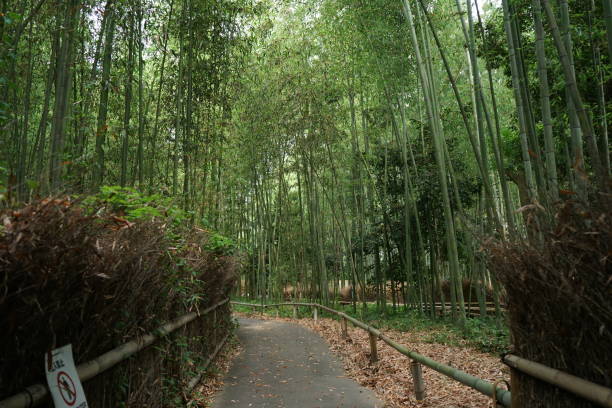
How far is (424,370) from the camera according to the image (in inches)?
187

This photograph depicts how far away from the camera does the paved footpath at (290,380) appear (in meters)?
3.87

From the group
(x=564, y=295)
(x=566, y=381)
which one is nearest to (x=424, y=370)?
(x=566, y=381)

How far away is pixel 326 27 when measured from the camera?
855 cm

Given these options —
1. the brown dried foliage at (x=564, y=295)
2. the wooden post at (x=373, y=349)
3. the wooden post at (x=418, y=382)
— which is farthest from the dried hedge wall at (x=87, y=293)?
the wooden post at (x=373, y=349)

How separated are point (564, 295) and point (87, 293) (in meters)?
1.58

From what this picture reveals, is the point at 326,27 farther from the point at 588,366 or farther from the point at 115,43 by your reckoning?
the point at 588,366

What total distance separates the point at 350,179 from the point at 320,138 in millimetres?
2049

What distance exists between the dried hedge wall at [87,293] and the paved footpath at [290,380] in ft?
3.89

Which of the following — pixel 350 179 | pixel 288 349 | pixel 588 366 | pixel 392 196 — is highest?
pixel 350 179

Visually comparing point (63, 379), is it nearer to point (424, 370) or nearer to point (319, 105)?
point (424, 370)

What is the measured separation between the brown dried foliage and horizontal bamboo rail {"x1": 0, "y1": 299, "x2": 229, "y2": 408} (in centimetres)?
160

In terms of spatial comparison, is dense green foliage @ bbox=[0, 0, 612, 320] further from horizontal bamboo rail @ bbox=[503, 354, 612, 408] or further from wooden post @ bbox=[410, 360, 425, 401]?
wooden post @ bbox=[410, 360, 425, 401]

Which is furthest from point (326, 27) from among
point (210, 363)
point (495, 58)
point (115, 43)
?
point (210, 363)

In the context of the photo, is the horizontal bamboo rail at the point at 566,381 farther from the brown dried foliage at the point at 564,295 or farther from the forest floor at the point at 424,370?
the forest floor at the point at 424,370
